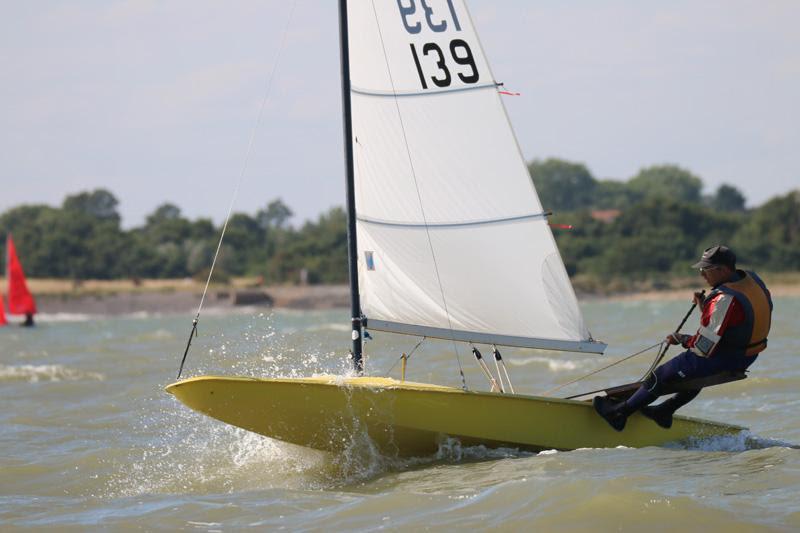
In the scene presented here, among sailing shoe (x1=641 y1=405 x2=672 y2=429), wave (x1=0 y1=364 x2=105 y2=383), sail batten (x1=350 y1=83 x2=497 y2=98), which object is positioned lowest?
wave (x1=0 y1=364 x2=105 y2=383)

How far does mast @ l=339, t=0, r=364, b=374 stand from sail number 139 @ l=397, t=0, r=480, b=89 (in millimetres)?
391

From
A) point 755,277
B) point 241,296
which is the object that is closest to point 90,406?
point 755,277

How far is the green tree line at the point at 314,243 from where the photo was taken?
212 ft

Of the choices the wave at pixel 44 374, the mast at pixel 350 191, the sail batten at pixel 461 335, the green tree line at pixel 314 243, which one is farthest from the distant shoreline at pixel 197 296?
the mast at pixel 350 191

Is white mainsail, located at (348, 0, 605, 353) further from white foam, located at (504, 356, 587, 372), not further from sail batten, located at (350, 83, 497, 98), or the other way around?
white foam, located at (504, 356, 587, 372)

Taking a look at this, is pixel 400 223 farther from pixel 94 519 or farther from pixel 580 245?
pixel 580 245

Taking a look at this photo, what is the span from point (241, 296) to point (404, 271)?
189ft

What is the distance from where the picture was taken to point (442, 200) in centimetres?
734

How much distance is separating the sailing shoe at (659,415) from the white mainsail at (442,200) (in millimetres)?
518

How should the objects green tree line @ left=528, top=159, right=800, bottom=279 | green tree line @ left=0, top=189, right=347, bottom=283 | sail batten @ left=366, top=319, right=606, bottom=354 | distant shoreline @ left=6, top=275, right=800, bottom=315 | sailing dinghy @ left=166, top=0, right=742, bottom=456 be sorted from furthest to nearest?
1. green tree line @ left=0, top=189, right=347, bottom=283
2. green tree line @ left=528, top=159, right=800, bottom=279
3. distant shoreline @ left=6, top=275, right=800, bottom=315
4. sail batten @ left=366, top=319, right=606, bottom=354
5. sailing dinghy @ left=166, top=0, right=742, bottom=456

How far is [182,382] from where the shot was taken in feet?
22.6

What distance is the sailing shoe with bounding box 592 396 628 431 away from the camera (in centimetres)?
714

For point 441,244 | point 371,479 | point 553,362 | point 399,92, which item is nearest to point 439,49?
point 399,92

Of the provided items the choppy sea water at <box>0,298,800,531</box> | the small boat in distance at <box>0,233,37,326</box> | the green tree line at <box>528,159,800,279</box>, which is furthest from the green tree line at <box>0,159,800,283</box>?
the choppy sea water at <box>0,298,800,531</box>
